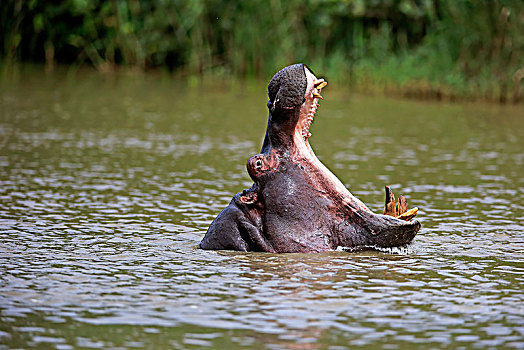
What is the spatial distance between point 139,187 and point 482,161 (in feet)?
13.9

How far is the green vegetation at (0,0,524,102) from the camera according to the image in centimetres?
1666

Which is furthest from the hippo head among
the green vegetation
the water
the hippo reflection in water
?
the green vegetation

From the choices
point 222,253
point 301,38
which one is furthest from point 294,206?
point 301,38

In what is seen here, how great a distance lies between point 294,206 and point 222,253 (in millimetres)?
580

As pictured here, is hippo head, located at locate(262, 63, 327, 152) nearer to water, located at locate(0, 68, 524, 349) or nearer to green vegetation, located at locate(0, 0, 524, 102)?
water, located at locate(0, 68, 524, 349)

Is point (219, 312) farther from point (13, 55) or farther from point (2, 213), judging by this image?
point (13, 55)

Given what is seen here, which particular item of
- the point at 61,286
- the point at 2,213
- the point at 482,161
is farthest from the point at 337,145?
the point at 61,286

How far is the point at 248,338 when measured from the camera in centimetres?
461

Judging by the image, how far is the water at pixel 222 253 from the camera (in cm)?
482

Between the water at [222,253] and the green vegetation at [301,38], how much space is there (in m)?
2.57

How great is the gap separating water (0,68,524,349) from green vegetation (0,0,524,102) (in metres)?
2.57

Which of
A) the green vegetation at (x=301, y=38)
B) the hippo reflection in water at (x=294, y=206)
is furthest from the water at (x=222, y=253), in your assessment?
the green vegetation at (x=301, y=38)

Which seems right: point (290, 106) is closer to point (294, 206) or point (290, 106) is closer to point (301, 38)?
point (294, 206)

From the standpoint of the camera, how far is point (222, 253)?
21.0ft
